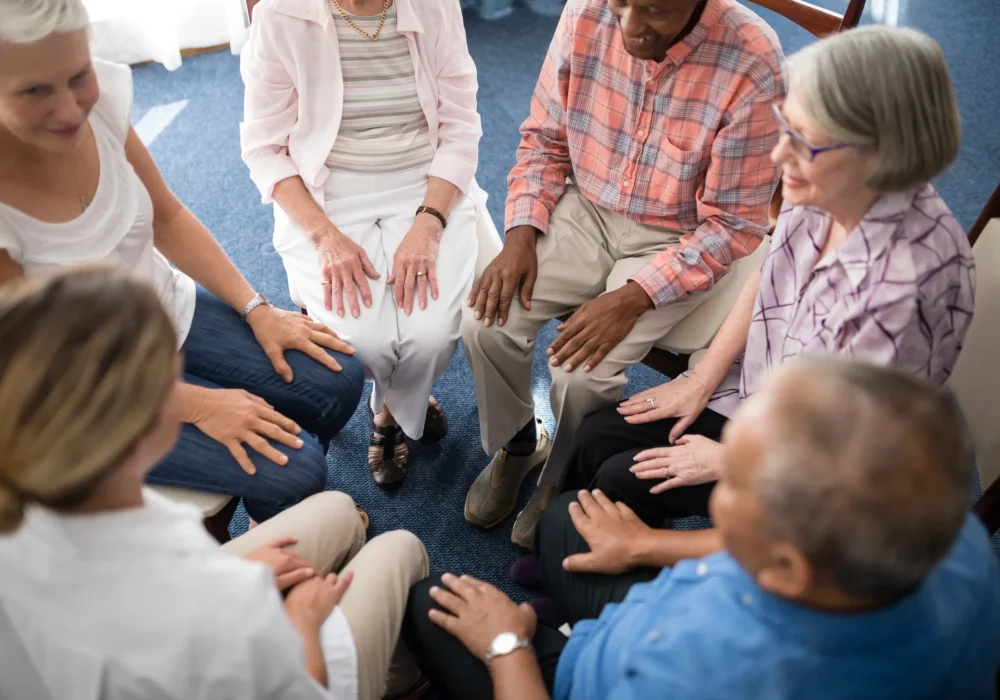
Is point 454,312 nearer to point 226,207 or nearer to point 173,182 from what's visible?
point 226,207

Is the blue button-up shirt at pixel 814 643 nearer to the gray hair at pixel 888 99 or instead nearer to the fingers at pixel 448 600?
the fingers at pixel 448 600

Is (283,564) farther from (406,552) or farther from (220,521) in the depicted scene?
(220,521)

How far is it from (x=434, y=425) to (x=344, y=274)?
1.73ft

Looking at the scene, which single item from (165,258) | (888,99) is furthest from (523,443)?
(888,99)

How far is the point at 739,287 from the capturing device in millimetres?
1651

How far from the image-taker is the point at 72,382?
750 mm

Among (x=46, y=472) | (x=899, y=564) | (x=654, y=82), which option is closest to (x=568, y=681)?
(x=899, y=564)

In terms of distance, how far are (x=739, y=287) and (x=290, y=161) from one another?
102 centimetres

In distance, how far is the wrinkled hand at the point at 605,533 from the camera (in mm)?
1237

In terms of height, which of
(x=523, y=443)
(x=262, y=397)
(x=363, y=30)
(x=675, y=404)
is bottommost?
(x=523, y=443)

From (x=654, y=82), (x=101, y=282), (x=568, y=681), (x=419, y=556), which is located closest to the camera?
(x=101, y=282)

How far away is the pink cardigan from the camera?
1.58m

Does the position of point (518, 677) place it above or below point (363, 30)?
below

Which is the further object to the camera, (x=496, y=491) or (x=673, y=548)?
(x=496, y=491)
